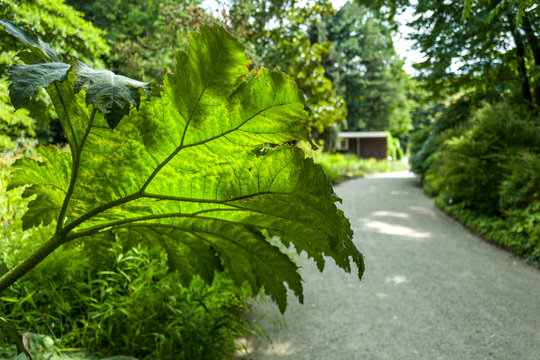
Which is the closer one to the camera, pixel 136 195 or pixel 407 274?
pixel 136 195

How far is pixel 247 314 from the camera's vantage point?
138 inches

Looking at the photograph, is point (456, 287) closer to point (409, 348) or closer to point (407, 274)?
point (407, 274)

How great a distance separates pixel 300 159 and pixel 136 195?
47cm

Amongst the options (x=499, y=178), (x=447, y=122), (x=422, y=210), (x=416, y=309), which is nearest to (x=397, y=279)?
(x=416, y=309)

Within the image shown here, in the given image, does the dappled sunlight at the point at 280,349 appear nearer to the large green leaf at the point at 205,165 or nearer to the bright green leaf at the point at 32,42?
the large green leaf at the point at 205,165

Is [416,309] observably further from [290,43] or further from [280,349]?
[290,43]

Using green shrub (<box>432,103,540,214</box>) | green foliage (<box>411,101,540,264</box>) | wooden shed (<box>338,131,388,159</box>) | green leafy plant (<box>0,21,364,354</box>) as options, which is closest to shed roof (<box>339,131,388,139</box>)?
wooden shed (<box>338,131,388,159</box>)

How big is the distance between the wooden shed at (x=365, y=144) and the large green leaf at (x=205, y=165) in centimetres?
3434

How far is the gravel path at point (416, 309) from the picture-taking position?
9.80 feet

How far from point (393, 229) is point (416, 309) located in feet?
12.6

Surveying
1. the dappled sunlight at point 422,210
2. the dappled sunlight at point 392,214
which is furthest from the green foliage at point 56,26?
the dappled sunlight at point 422,210

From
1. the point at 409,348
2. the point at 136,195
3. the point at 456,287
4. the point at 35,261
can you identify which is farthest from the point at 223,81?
the point at 456,287

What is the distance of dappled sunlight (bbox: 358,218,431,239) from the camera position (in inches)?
274

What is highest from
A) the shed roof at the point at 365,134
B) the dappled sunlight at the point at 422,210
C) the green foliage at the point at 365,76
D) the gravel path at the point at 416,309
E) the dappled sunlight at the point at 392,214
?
the green foliage at the point at 365,76
